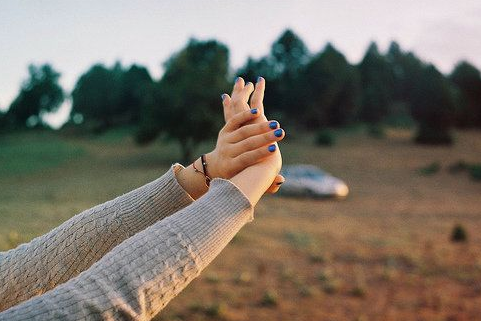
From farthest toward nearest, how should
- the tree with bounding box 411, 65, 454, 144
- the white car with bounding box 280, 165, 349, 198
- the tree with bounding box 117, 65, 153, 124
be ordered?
the tree with bounding box 117, 65, 153, 124
the tree with bounding box 411, 65, 454, 144
the white car with bounding box 280, 165, 349, 198

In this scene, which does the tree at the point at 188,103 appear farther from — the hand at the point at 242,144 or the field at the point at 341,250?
the hand at the point at 242,144

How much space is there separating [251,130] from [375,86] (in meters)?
Result: 50.0

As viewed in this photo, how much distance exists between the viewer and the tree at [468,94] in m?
45.2

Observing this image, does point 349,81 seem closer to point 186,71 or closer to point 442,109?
point 442,109

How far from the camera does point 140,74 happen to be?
5419 centimetres

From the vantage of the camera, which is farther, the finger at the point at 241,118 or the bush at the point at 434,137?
the bush at the point at 434,137

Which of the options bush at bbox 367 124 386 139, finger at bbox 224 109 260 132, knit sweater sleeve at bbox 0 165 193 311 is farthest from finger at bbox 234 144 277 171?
bush at bbox 367 124 386 139

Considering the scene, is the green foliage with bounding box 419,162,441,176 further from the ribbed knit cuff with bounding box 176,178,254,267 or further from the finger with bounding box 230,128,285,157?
the ribbed knit cuff with bounding box 176,178,254,267

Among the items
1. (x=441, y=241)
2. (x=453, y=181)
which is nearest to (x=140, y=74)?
(x=453, y=181)

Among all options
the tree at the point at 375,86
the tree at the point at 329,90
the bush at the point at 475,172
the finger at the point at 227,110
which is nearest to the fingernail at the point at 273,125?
the finger at the point at 227,110

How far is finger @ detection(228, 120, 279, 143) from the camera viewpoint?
51.1 inches

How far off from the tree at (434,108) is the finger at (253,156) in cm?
4049

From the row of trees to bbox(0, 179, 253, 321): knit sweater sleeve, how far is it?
30.1 m

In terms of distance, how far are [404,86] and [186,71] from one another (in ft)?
90.2
